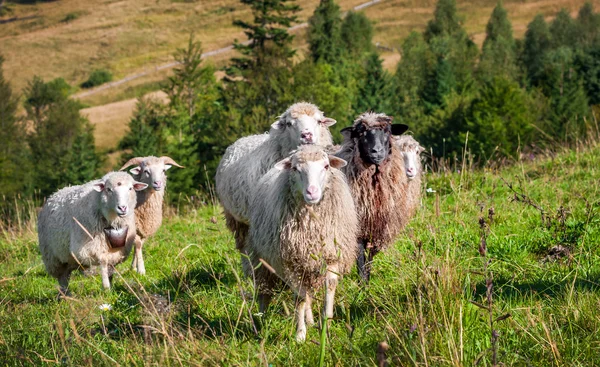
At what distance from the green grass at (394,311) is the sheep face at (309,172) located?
0.78m

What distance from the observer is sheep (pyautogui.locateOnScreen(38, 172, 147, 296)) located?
7043 millimetres

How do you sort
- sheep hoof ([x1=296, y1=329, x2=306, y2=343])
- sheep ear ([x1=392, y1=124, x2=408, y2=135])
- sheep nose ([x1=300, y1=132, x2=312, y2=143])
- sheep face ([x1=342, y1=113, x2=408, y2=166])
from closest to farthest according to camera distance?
1. sheep hoof ([x1=296, y1=329, x2=306, y2=343])
2. sheep face ([x1=342, y1=113, x2=408, y2=166])
3. sheep nose ([x1=300, y1=132, x2=312, y2=143])
4. sheep ear ([x1=392, y1=124, x2=408, y2=135])

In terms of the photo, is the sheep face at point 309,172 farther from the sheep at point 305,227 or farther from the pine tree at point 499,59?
the pine tree at point 499,59

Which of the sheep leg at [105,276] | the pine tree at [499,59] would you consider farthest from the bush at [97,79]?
the sheep leg at [105,276]

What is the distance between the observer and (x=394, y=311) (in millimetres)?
3578

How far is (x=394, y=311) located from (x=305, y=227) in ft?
3.62

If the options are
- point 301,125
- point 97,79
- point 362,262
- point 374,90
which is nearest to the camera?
point 362,262

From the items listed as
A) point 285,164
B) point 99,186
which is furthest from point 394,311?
point 99,186

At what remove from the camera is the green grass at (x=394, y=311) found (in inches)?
124

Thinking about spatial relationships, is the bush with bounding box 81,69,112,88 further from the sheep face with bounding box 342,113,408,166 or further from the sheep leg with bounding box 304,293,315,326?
the sheep leg with bounding box 304,293,315,326

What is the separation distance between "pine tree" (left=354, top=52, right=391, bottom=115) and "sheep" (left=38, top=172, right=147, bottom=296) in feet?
154

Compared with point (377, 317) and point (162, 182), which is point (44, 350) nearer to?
point (377, 317)

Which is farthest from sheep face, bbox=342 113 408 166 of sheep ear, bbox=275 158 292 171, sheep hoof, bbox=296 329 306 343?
sheep hoof, bbox=296 329 306 343

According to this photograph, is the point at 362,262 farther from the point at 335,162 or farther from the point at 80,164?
the point at 80,164
